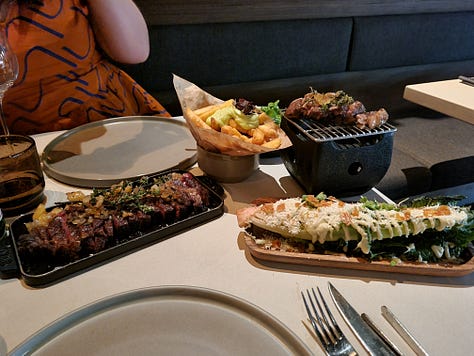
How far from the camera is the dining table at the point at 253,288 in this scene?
2.25 ft

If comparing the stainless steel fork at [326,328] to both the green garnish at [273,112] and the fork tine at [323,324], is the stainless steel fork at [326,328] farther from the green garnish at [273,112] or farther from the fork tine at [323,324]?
the green garnish at [273,112]

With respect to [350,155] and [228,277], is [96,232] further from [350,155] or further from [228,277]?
[350,155]

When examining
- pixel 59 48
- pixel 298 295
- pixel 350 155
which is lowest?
pixel 298 295

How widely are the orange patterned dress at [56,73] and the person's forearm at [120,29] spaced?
0.04 metres

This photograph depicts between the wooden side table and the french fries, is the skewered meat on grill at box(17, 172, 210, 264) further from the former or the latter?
the wooden side table

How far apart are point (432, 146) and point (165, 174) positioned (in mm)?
1847

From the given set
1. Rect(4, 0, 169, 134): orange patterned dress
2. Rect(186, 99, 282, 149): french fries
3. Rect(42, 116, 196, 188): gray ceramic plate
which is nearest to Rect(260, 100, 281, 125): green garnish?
Rect(186, 99, 282, 149): french fries

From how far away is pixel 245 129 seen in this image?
3.48ft

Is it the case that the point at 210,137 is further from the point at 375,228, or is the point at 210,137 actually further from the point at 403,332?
the point at 403,332

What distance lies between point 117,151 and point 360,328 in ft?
2.90

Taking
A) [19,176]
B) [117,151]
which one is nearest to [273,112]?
[117,151]

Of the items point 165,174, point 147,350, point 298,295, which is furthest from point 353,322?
point 165,174

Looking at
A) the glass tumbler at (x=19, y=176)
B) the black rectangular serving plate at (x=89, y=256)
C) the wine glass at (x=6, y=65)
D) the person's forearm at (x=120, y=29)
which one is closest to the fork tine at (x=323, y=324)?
the black rectangular serving plate at (x=89, y=256)

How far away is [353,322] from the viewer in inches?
27.3
